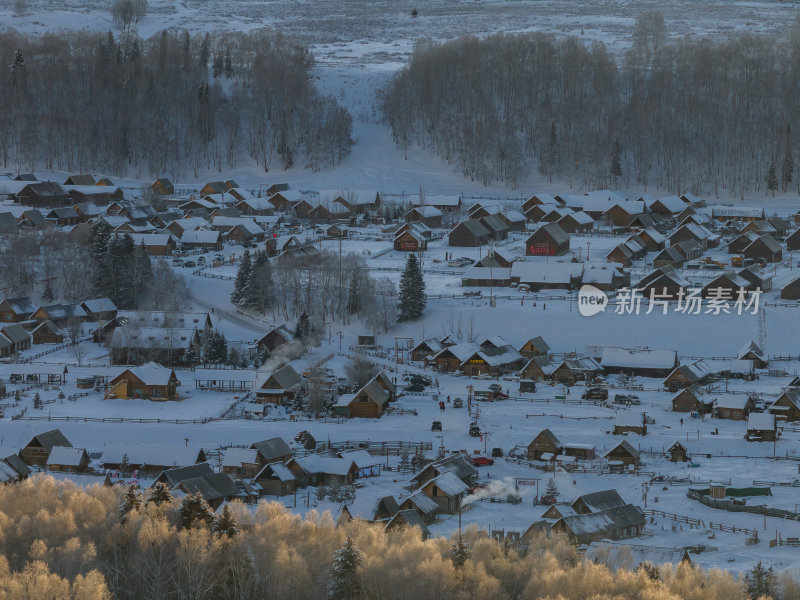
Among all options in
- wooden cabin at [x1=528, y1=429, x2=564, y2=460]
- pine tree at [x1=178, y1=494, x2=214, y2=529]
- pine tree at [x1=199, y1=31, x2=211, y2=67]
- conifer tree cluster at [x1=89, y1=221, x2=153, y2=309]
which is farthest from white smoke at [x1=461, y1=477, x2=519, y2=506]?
pine tree at [x1=199, y1=31, x2=211, y2=67]

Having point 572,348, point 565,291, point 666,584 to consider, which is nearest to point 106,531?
point 666,584

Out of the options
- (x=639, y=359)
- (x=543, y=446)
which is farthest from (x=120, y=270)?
(x=543, y=446)

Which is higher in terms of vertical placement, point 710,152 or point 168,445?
point 710,152

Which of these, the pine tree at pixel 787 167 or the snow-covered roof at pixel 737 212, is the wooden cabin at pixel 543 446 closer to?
the snow-covered roof at pixel 737 212

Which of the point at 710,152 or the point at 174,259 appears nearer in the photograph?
the point at 174,259

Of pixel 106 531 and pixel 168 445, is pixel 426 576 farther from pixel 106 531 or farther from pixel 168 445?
pixel 168 445
